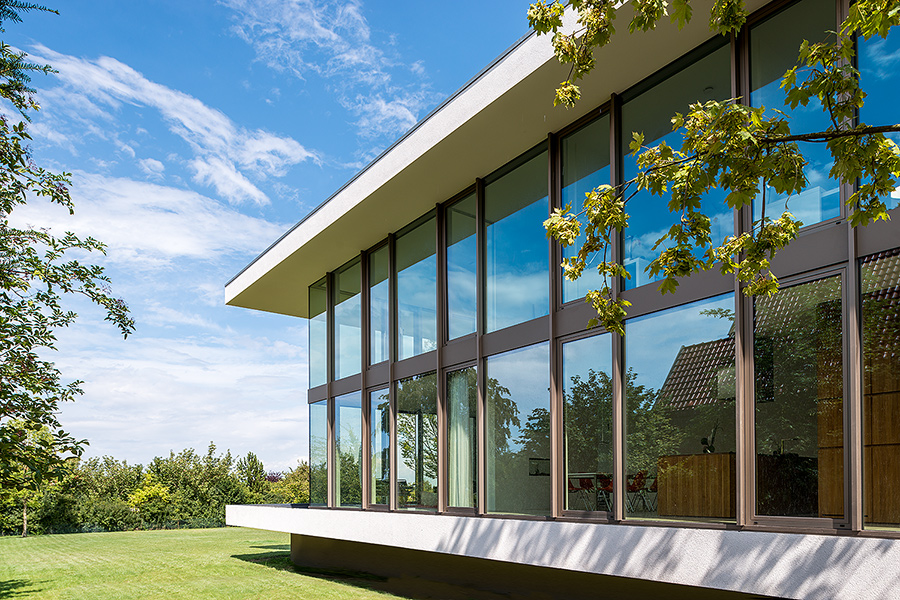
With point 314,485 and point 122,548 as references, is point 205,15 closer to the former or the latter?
point 314,485

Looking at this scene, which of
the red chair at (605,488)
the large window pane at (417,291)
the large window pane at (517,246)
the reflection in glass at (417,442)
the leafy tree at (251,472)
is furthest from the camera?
the leafy tree at (251,472)

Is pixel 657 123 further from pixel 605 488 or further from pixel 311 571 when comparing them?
pixel 311 571

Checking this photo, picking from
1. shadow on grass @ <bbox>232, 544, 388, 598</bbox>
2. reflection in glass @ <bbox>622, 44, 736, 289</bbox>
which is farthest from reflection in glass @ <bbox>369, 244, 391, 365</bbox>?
reflection in glass @ <bbox>622, 44, 736, 289</bbox>

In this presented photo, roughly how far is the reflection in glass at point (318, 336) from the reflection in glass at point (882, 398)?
12.1 metres

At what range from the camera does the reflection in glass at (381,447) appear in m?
13.8

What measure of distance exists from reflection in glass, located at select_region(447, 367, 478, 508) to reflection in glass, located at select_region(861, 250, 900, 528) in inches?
235

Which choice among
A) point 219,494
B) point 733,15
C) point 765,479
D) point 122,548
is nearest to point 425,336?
point 765,479

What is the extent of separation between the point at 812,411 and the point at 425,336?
7.31m

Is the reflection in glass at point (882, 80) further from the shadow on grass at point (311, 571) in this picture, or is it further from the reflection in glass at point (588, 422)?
the shadow on grass at point (311, 571)

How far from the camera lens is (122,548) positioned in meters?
21.5

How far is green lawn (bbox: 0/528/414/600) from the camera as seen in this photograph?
12.2m

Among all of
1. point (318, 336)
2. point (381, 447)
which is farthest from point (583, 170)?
point (318, 336)

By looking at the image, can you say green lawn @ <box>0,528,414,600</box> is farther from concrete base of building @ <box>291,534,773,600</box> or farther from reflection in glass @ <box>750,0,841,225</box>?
reflection in glass @ <box>750,0,841,225</box>

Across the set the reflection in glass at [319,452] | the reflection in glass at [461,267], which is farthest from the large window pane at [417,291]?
the reflection in glass at [319,452]
